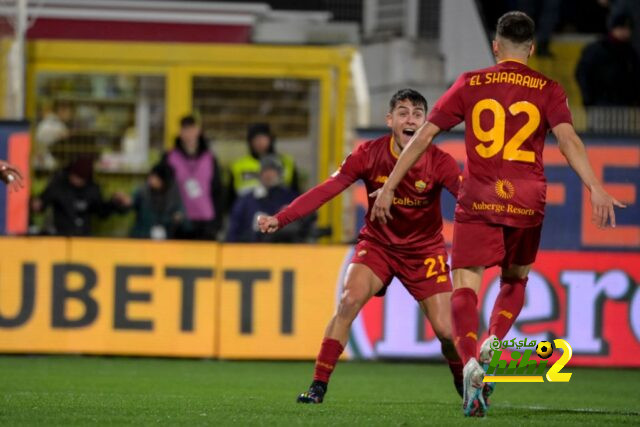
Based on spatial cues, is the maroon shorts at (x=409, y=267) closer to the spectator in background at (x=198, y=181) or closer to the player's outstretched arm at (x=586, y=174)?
the player's outstretched arm at (x=586, y=174)

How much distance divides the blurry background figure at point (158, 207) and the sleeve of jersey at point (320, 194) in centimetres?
665

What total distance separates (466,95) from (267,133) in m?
8.26

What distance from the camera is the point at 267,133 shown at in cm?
1680

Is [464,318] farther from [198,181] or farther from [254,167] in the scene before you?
[198,181]

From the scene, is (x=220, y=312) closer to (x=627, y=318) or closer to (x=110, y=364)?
(x=110, y=364)

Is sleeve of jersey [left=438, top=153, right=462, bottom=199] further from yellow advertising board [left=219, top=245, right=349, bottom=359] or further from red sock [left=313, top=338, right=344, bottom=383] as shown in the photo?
yellow advertising board [left=219, top=245, right=349, bottom=359]

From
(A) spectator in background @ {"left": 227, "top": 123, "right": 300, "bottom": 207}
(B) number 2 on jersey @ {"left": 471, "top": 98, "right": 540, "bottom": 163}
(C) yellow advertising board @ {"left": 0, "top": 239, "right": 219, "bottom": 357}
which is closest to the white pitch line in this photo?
(B) number 2 on jersey @ {"left": 471, "top": 98, "right": 540, "bottom": 163}

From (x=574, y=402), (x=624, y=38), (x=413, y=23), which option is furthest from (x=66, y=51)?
(x=574, y=402)

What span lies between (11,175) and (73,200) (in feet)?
22.4

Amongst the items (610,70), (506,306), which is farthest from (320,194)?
(610,70)

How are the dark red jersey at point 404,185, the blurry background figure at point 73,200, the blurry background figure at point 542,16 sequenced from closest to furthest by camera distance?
1. the dark red jersey at point 404,185
2. the blurry background figure at point 73,200
3. the blurry background figure at point 542,16

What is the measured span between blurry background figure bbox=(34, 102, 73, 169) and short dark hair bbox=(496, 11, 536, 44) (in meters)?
10.8

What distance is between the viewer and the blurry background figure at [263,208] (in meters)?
16.0

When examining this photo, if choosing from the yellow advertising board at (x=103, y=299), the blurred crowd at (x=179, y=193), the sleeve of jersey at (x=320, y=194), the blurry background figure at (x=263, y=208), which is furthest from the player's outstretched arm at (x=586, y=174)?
the blurred crowd at (x=179, y=193)
